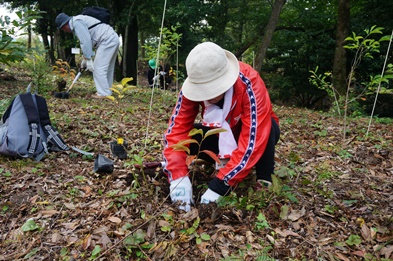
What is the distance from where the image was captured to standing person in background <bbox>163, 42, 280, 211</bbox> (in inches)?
71.3

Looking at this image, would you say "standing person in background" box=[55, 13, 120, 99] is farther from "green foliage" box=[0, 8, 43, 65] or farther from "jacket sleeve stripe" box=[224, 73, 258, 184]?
"jacket sleeve stripe" box=[224, 73, 258, 184]

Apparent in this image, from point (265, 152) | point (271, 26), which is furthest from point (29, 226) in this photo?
point (271, 26)

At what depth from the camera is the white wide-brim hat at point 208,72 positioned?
1767mm

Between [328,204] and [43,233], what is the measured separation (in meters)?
1.92

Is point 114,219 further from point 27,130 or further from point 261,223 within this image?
point 27,130

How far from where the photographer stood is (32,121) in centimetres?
268

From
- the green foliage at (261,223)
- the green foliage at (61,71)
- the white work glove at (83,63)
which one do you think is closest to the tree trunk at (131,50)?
the green foliage at (61,71)

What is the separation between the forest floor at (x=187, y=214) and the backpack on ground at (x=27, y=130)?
0.33ft

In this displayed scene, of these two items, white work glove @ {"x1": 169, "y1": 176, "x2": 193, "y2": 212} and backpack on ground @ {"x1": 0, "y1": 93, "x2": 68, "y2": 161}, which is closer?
white work glove @ {"x1": 169, "y1": 176, "x2": 193, "y2": 212}

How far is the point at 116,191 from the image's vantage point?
2.23 m

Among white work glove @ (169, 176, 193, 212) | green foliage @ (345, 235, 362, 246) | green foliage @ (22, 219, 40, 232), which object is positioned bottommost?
green foliage @ (22, 219, 40, 232)

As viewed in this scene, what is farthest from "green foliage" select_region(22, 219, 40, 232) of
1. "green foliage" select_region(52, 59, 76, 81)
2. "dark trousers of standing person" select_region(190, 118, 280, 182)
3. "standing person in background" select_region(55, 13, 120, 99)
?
"green foliage" select_region(52, 59, 76, 81)

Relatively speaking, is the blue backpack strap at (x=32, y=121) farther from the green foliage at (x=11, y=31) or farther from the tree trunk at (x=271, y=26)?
the tree trunk at (x=271, y=26)

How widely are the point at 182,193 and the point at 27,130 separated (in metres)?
1.58
